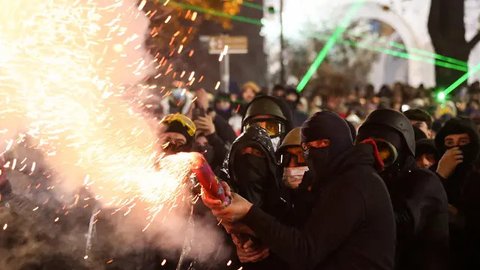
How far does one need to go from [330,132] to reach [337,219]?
53 centimetres

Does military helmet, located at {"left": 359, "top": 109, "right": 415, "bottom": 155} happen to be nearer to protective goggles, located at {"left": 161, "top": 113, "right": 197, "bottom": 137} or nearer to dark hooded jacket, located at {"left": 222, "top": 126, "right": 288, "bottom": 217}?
dark hooded jacket, located at {"left": 222, "top": 126, "right": 288, "bottom": 217}

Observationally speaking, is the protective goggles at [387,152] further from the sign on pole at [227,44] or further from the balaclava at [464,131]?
the sign on pole at [227,44]

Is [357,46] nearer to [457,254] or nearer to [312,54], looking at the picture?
[312,54]

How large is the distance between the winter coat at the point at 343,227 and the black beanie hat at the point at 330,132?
9 cm

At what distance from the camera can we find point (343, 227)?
3.45 meters

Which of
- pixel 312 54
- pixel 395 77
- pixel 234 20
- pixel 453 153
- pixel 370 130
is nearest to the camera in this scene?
pixel 370 130

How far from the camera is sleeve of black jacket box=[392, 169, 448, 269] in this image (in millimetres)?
4316

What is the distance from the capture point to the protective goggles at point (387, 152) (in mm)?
4551

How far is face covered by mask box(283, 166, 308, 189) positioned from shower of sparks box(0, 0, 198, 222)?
3.10 ft

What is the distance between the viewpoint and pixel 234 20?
29438 millimetres

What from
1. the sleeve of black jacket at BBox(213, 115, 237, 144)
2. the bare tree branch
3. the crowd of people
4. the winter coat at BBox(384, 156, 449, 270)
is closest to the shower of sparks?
the crowd of people

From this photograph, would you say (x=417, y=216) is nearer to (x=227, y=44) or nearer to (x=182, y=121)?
(x=182, y=121)

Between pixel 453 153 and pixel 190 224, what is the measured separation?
221 cm

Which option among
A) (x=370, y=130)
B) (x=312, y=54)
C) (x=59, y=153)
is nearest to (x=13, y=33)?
(x=59, y=153)
